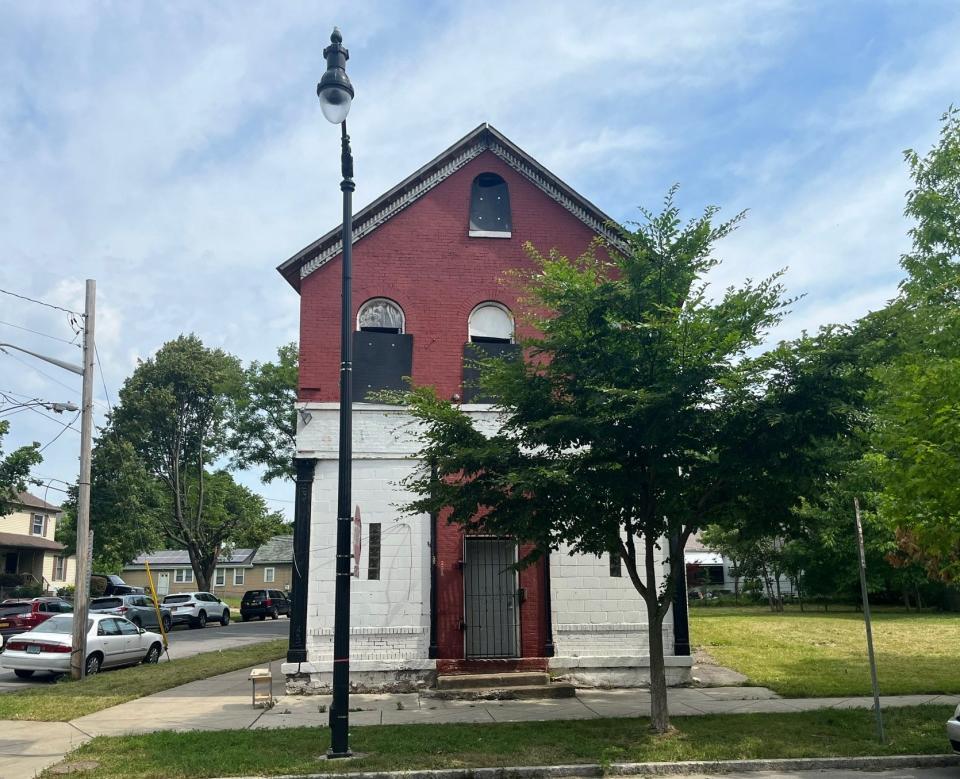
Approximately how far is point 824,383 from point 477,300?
7755 mm

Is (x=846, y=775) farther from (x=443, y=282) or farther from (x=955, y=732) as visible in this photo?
(x=443, y=282)

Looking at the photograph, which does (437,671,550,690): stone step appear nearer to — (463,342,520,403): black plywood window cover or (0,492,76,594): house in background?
(463,342,520,403): black plywood window cover

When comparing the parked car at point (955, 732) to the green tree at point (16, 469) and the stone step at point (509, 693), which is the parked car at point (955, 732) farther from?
the green tree at point (16, 469)

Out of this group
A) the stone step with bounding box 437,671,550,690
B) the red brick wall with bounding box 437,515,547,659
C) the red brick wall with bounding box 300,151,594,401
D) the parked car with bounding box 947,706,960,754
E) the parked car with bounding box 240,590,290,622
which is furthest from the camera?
the parked car with bounding box 240,590,290,622

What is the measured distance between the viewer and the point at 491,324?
16.0m

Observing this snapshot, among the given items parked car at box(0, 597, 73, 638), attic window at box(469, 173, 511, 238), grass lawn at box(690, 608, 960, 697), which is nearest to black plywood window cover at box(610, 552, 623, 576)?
grass lawn at box(690, 608, 960, 697)

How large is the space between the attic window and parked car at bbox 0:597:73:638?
17.5m

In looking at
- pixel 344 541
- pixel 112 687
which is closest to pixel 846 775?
pixel 344 541

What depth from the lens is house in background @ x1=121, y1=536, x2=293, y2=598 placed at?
6712 cm

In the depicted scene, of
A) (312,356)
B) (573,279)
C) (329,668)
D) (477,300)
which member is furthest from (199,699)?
(573,279)

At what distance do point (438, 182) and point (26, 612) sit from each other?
74.8 feet

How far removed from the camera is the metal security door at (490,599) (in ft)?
48.3

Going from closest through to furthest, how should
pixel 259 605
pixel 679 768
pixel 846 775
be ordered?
pixel 846 775, pixel 679 768, pixel 259 605

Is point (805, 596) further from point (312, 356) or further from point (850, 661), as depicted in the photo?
point (312, 356)
